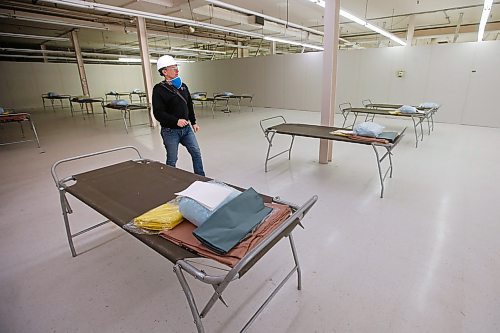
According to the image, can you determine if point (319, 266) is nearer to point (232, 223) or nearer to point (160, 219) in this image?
point (232, 223)

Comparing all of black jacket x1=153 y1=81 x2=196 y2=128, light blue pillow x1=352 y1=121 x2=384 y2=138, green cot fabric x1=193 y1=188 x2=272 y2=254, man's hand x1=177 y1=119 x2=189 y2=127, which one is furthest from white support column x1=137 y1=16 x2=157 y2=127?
green cot fabric x1=193 y1=188 x2=272 y2=254

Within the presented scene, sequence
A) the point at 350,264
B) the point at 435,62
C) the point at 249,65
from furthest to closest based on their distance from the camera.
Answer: the point at 249,65 → the point at 435,62 → the point at 350,264

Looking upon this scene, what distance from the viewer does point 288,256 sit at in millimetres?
2002

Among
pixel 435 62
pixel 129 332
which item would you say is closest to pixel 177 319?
pixel 129 332

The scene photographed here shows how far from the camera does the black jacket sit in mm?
2701

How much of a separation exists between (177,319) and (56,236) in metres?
1.57

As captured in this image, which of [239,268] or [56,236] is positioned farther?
[56,236]

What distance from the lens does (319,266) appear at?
189 cm

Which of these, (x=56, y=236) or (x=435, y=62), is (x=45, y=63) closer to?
(x=56, y=236)

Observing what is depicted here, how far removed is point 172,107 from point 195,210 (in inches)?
68.4

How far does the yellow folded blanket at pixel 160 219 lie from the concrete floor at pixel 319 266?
0.58m

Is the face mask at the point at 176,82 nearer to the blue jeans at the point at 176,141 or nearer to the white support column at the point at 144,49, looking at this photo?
the blue jeans at the point at 176,141

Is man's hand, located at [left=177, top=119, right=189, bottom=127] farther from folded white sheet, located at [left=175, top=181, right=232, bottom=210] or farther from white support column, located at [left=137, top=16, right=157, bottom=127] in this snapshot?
white support column, located at [left=137, top=16, right=157, bottom=127]

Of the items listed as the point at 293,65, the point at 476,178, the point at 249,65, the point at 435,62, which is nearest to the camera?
the point at 476,178
